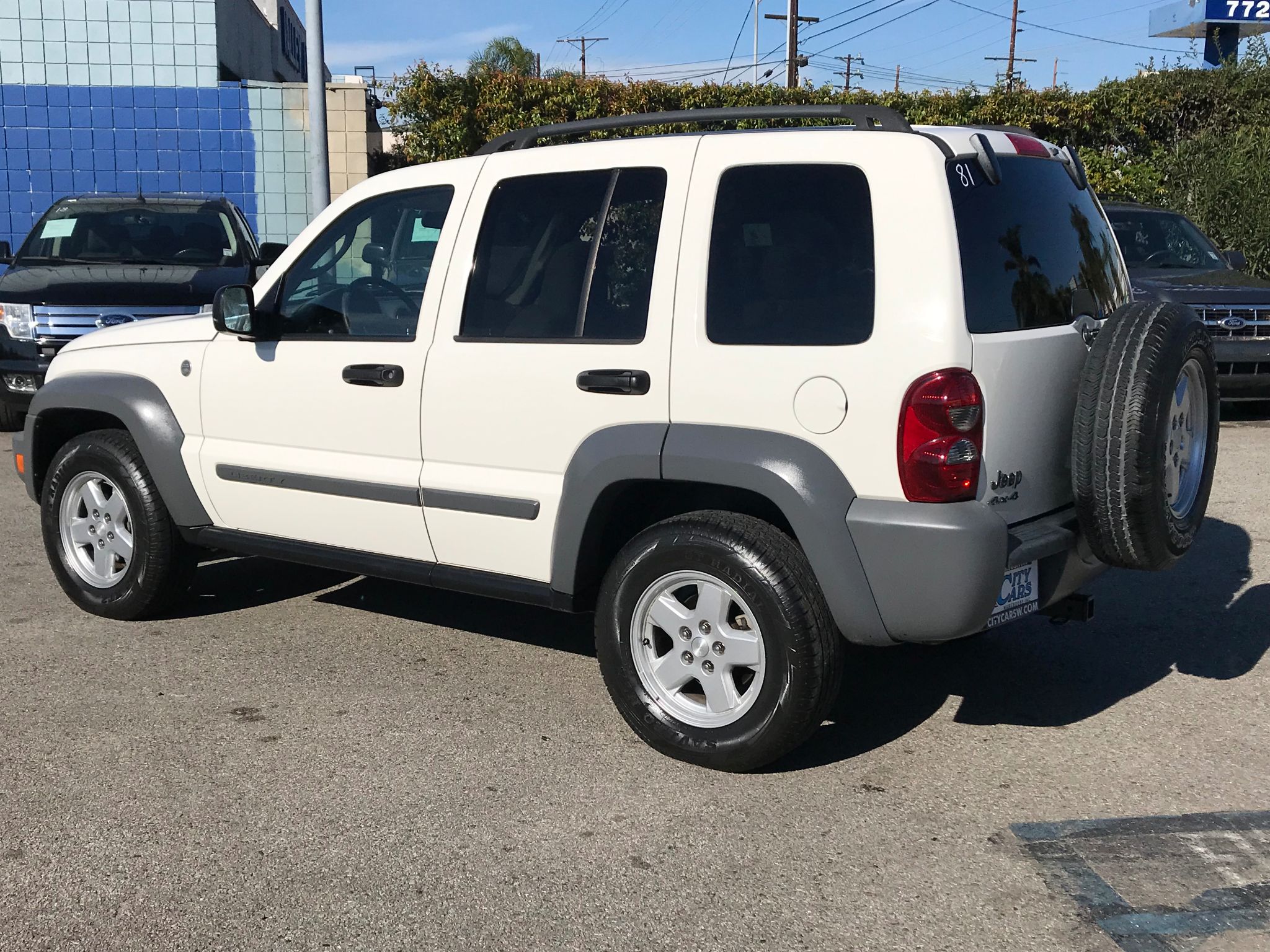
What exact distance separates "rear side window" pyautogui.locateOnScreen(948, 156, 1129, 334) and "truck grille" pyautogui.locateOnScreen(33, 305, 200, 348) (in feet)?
20.5

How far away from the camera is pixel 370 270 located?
4.91 meters

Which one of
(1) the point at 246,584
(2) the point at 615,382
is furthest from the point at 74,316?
(2) the point at 615,382

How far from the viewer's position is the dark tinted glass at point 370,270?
4.71m

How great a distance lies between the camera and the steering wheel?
472cm

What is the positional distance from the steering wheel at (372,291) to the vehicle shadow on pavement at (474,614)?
4.62ft

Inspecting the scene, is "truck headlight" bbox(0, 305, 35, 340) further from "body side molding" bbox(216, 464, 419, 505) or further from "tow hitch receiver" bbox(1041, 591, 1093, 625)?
"tow hitch receiver" bbox(1041, 591, 1093, 625)

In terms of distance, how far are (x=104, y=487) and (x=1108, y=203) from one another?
10.2 meters

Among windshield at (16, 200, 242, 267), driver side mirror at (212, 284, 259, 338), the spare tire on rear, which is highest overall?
windshield at (16, 200, 242, 267)

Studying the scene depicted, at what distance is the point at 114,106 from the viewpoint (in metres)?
16.8

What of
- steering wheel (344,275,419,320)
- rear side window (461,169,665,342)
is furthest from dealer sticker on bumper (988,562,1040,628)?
steering wheel (344,275,419,320)

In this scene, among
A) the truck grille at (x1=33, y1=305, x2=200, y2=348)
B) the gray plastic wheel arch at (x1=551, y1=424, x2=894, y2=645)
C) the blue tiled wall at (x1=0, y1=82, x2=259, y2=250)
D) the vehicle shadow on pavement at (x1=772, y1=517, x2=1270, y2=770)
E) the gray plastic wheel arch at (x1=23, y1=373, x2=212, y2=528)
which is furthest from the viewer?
the blue tiled wall at (x1=0, y1=82, x2=259, y2=250)

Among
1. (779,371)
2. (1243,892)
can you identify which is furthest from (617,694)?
(1243,892)

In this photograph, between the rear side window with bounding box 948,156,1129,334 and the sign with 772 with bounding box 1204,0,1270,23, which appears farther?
the sign with 772 with bounding box 1204,0,1270,23

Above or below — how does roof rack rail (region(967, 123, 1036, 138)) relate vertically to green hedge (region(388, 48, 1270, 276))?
below
